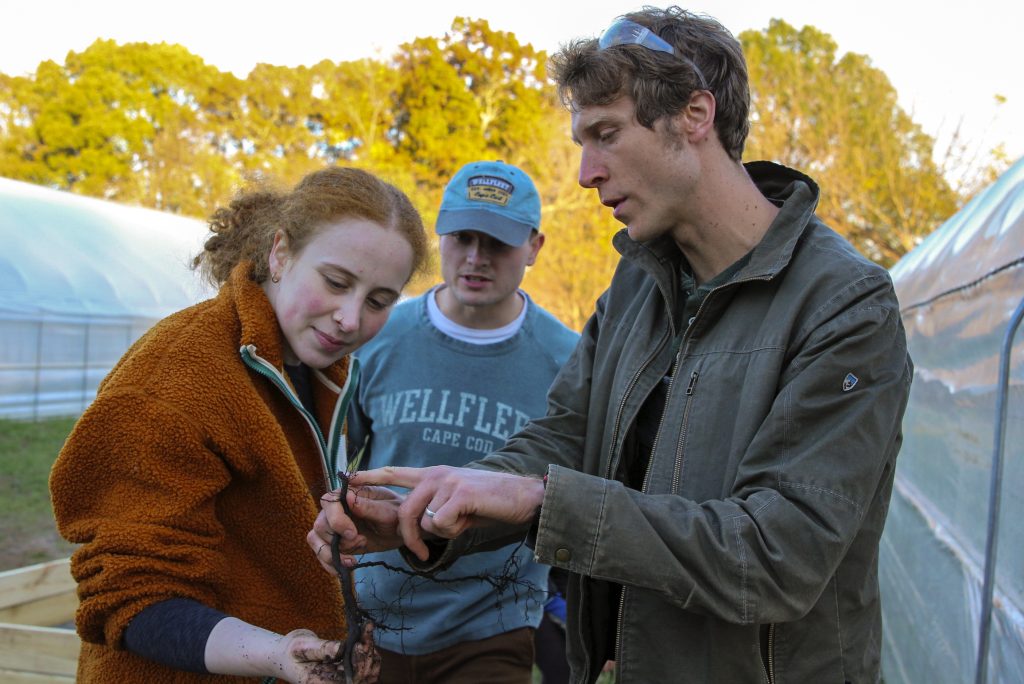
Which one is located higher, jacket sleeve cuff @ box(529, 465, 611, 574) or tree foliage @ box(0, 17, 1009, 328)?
tree foliage @ box(0, 17, 1009, 328)

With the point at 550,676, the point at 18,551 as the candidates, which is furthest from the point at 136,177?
the point at 550,676

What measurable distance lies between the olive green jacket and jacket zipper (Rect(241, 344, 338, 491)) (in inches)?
15.2

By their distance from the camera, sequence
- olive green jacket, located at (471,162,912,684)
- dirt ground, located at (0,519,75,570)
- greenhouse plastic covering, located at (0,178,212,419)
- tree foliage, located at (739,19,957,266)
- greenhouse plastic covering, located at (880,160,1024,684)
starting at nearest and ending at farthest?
olive green jacket, located at (471,162,912,684)
greenhouse plastic covering, located at (880,160,1024,684)
dirt ground, located at (0,519,75,570)
greenhouse plastic covering, located at (0,178,212,419)
tree foliage, located at (739,19,957,266)

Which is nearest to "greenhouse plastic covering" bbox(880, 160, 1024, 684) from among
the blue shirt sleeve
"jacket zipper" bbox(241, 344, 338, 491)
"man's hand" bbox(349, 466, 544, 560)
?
"man's hand" bbox(349, 466, 544, 560)

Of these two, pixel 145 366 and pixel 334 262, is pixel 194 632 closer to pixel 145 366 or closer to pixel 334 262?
pixel 145 366

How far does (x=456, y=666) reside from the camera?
9.20ft

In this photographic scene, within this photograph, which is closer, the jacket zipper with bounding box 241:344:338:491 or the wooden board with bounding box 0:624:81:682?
the jacket zipper with bounding box 241:344:338:491

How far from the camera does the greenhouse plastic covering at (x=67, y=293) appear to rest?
1291cm

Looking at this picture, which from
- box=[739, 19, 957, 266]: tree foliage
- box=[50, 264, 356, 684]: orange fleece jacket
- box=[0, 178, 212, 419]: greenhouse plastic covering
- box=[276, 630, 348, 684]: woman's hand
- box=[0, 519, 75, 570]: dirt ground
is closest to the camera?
box=[276, 630, 348, 684]: woman's hand

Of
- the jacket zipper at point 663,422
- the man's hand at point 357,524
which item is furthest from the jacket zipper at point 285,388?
the jacket zipper at point 663,422

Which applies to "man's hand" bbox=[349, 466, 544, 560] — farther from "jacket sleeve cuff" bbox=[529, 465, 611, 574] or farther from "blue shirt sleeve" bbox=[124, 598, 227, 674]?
"blue shirt sleeve" bbox=[124, 598, 227, 674]

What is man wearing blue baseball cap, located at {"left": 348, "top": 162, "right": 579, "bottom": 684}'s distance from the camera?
9.21 feet

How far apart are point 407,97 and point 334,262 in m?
27.4

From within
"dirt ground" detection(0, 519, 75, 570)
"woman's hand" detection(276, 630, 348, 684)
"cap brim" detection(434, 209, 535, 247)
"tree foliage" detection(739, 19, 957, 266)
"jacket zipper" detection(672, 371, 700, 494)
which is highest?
"tree foliage" detection(739, 19, 957, 266)
